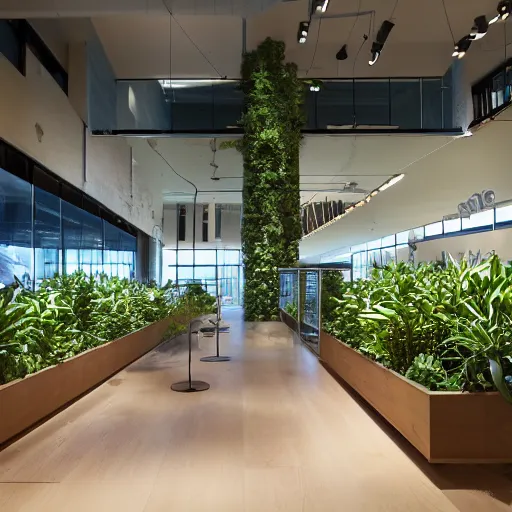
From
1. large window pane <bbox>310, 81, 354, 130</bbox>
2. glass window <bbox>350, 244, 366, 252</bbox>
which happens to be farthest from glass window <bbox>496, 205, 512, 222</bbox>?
glass window <bbox>350, 244, 366, 252</bbox>

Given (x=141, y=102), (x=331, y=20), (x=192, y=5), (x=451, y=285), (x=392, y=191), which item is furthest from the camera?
(x=392, y=191)

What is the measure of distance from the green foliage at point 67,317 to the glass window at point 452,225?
12236 millimetres

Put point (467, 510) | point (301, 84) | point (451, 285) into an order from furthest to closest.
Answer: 1. point (301, 84)
2. point (451, 285)
3. point (467, 510)

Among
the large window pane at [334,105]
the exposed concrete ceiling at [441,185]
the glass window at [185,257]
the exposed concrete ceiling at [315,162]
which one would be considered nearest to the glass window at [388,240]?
the exposed concrete ceiling at [441,185]

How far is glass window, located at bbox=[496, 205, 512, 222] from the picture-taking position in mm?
12508

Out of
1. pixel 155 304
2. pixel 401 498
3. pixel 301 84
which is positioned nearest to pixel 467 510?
pixel 401 498

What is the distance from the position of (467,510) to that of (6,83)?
666 centimetres

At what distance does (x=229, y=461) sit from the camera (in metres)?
2.75

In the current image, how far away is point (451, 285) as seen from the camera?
10.7ft

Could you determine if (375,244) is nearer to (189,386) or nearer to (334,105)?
(334,105)

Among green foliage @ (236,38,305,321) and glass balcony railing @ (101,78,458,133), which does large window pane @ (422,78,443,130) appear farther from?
green foliage @ (236,38,305,321)

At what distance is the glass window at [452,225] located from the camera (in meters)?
16.8

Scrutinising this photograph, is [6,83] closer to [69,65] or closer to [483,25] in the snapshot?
[69,65]

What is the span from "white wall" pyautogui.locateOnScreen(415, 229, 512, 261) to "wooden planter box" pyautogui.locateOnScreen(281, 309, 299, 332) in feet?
11.1
